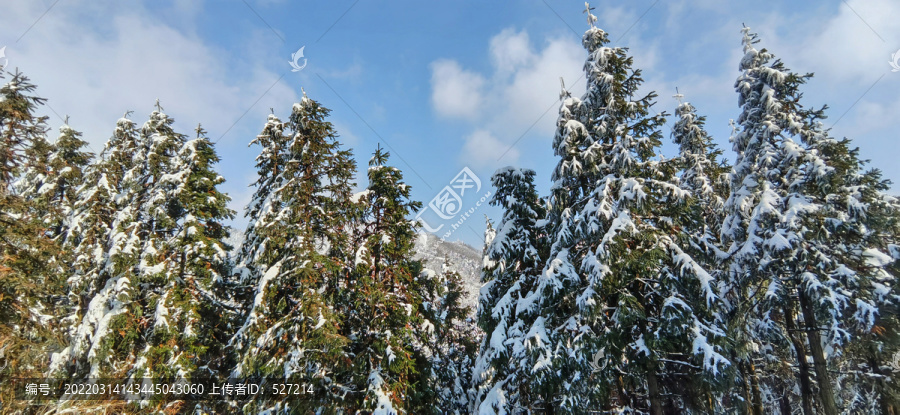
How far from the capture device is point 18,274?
32.2ft

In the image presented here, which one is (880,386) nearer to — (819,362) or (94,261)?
(819,362)

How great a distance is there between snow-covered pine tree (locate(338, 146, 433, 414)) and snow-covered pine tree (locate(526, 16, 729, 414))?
482 cm

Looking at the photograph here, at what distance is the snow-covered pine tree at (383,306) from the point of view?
13.0 metres

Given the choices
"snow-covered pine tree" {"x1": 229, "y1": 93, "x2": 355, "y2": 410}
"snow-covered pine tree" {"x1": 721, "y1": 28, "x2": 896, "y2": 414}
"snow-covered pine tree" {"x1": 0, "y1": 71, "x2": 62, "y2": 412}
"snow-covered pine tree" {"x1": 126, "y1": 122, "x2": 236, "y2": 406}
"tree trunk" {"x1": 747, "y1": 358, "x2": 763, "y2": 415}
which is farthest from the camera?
"tree trunk" {"x1": 747, "y1": 358, "x2": 763, "y2": 415}

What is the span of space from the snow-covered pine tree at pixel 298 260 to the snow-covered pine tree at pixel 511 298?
5293mm

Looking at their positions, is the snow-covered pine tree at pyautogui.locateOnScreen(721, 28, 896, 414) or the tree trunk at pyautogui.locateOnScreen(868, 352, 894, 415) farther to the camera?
the tree trunk at pyautogui.locateOnScreen(868, 352, 894, 415)

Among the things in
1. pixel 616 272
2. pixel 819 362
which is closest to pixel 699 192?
pixel 819 362

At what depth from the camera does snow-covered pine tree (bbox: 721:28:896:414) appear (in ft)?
36.9

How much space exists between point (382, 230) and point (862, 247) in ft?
53.7

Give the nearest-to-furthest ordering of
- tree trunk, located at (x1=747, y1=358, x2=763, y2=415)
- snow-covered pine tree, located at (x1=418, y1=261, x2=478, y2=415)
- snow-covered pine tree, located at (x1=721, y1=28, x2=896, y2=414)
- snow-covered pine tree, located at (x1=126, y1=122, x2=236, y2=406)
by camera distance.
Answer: snow-covered pine tree, located at (x1=721, y1=28, x2=896, y2=414), snow-covered pine tree, located at (x1=126, y1=122, x2=236, y2=406), snow-covered pine tree, located at (x1=418, y1=261, x2=478, y2=415), tree trunk, located at (x1=747, y1=358, x2=763, y2=415)

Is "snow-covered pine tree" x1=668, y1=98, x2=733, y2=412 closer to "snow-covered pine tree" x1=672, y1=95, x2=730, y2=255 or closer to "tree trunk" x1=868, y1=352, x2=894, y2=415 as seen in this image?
"snow-covered pine tree" x1=672, y1=95, x2=730, y2=255

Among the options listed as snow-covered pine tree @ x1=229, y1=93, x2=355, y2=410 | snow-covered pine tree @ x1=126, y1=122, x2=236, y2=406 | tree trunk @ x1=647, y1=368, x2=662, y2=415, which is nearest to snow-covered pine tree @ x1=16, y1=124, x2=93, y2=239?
snow-covered pine tree @ x1=126, y1=122, x2=236, y2=406

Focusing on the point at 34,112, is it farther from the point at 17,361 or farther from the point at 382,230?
the point at 382,230

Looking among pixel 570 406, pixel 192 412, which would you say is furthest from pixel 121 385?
pixel 570 406
